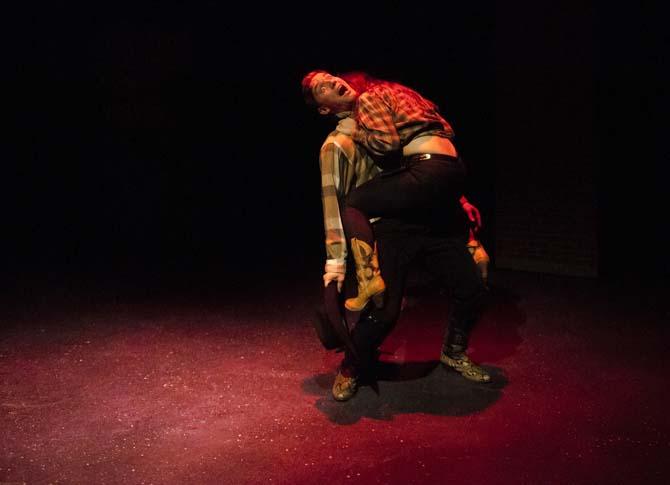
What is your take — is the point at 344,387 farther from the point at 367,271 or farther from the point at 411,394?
the point at 367,271

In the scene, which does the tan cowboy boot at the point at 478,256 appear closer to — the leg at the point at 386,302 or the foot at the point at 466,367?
the leg at the point at 386,302

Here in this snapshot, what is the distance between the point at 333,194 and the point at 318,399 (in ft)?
4.01

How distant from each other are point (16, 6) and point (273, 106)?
4495 mm

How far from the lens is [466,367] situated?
13.1 feet

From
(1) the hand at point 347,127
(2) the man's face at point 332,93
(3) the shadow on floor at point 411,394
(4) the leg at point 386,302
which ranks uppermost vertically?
(2) the man's face at point 332,93

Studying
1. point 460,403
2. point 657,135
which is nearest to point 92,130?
point 657,135

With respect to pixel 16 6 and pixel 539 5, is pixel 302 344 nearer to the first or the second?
pixel 539 5

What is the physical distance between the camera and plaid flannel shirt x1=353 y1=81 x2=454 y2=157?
331cm

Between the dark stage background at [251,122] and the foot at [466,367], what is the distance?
3.34 m

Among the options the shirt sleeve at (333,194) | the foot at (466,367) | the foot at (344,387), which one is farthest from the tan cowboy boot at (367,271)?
the foot at (466,367)

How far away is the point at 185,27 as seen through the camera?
10852 mm

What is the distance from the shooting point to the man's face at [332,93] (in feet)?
11.6

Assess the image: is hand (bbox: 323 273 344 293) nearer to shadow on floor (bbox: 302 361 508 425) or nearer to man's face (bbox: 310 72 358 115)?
shadow on floor (bbox: 302 361 508 425)

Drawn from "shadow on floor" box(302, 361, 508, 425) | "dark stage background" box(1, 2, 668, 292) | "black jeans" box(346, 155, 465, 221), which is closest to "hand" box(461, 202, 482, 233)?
"black jeans" box(346, 155, 465, 221)
